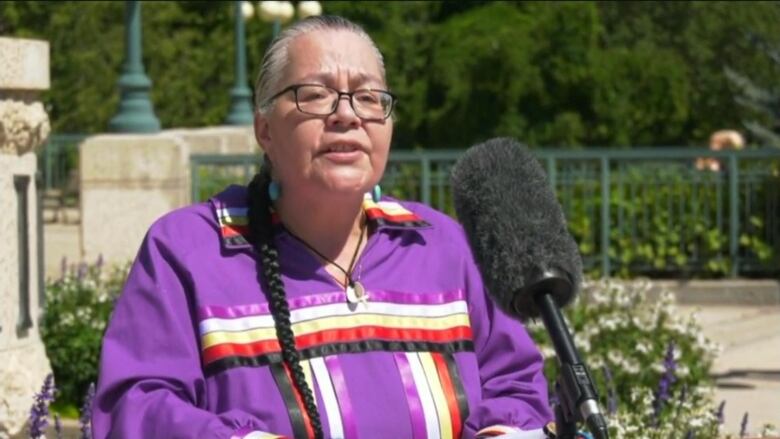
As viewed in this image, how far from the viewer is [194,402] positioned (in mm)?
→ 3318

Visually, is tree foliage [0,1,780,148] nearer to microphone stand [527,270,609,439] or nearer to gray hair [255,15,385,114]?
gray hair [255,15,385,114]

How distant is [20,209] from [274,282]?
470 centimetres

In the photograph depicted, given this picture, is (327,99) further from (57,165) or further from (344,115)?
(57,165)

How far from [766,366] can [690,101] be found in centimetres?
2756

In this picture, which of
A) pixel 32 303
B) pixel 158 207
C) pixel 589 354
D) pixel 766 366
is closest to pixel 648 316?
pixel 589 354

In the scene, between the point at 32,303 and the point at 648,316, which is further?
the point at 648,316

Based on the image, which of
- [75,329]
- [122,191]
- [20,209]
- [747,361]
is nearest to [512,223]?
[20,209]

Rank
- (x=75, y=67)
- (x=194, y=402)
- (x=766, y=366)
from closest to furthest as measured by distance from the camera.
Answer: (x=194, y=402) < (x=766, y=366) < (x=75, y=67)

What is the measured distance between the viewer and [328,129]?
3422mm

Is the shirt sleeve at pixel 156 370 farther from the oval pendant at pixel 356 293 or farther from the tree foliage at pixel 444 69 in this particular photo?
the tree foliage at pixel 444 69

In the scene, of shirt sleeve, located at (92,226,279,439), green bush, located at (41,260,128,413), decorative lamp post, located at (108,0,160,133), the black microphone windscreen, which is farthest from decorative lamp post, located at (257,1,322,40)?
the black microphone windscreen

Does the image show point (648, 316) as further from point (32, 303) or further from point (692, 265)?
point (692, 265)

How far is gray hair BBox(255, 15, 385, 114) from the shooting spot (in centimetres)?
348

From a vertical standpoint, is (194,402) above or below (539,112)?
above
